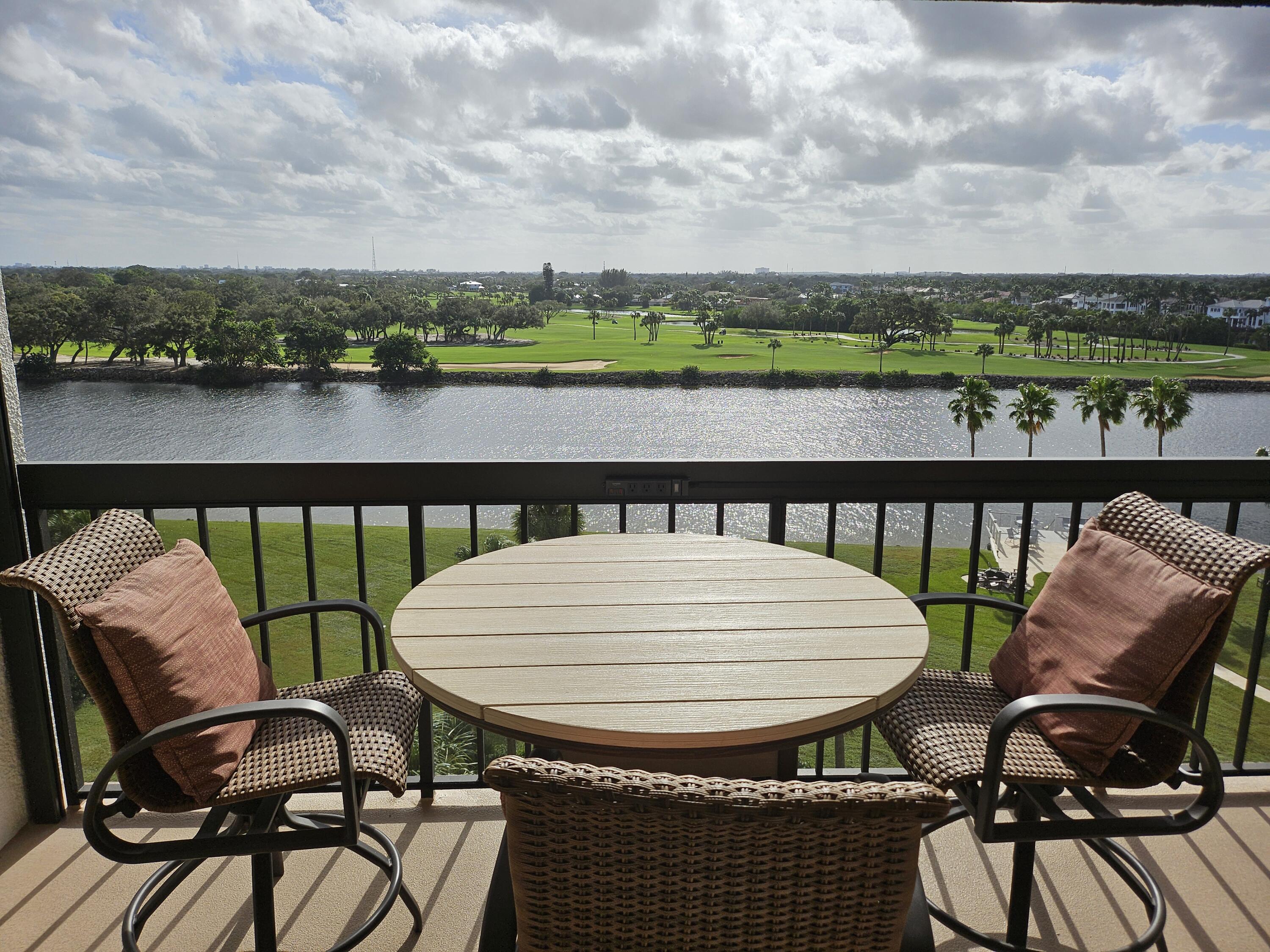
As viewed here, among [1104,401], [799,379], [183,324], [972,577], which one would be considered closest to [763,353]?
[799,379]

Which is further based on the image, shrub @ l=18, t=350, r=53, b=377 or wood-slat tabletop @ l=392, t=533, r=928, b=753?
shrub @ l=18, t=350, r=53, b=377

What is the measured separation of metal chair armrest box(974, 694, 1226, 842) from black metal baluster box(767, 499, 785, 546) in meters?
0.97

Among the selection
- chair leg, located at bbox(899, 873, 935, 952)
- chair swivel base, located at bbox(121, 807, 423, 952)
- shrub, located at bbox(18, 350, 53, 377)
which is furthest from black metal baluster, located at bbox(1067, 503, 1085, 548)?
shrub, located at bbox(18, 350, 53, 377)

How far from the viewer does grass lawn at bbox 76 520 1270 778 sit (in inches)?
747

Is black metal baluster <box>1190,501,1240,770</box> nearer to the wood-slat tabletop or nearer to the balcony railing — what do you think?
the balcony railing

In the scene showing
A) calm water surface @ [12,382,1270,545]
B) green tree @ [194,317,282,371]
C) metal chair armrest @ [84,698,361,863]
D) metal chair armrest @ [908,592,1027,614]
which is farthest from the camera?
Answer: calm water surface @ [12,382,1270,545]

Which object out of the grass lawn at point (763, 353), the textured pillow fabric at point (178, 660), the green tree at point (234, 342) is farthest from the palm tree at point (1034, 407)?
the textured pillow fabric at point (178, 660)

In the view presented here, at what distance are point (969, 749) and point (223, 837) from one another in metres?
1.51

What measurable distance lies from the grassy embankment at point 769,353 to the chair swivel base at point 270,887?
8.25 metres

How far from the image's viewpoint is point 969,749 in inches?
64.4

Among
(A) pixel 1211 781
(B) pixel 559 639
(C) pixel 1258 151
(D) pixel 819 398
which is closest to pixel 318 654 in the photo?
(B) pixel 559 639

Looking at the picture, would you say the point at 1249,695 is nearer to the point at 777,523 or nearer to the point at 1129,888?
the point at 1129,888

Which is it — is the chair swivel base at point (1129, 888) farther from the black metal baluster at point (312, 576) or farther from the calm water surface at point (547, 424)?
the calm water surface at point (547, 424)

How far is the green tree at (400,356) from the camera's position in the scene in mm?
9445
